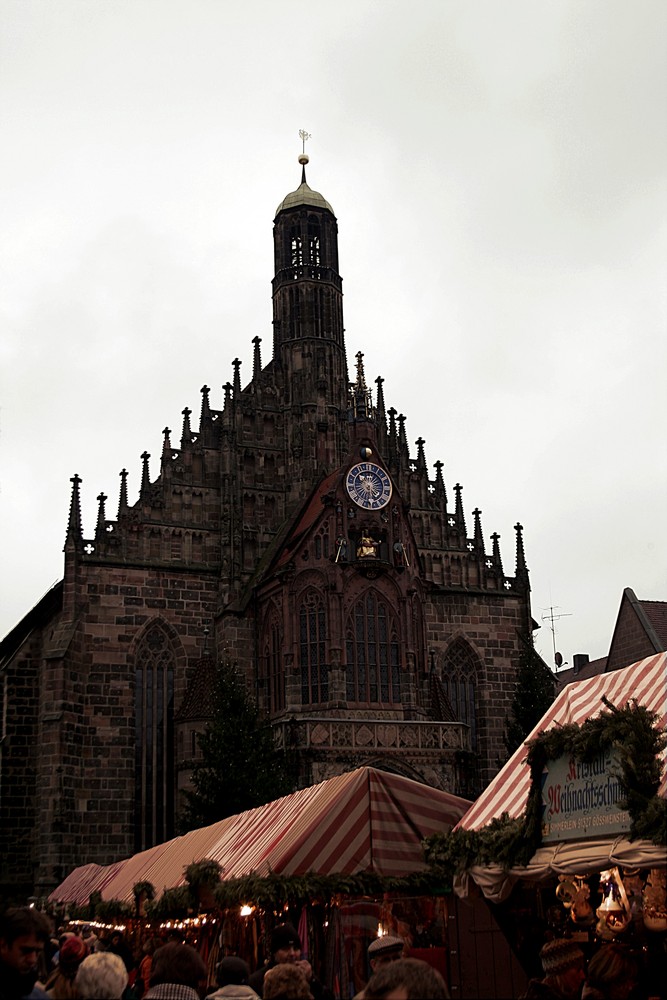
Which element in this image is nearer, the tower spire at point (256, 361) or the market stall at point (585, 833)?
the market stall at point (585, 833)

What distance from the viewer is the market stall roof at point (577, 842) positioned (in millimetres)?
10844

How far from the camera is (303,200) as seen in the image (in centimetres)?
5019

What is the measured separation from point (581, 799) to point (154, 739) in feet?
104

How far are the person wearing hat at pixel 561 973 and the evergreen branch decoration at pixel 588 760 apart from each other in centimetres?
124

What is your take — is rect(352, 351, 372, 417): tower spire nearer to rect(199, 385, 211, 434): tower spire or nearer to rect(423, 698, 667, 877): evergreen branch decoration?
rect(199, 385, 211, 434): tower spire

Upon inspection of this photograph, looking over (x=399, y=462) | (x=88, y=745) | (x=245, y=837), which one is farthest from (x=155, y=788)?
(x=245, y=837)

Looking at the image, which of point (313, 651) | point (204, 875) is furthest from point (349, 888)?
point (313, 651)

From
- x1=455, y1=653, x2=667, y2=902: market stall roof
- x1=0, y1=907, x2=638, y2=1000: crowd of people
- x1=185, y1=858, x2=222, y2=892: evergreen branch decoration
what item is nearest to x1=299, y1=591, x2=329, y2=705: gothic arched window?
x1=185, y1=858, x2=222, y2=892: evergreen branch decoration

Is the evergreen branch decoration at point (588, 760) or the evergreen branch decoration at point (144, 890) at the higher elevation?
the evergreen branch decoration at point (588, 760)

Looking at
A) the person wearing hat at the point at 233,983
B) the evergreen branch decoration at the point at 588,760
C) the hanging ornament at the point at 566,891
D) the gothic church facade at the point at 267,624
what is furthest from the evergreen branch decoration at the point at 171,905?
the gothic church facade at the point at 267,624

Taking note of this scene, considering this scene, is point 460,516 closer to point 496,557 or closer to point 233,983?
point 496,557

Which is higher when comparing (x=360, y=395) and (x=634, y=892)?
(x=360, y=395)

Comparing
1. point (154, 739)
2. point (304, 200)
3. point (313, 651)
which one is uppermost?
point (304, 200)

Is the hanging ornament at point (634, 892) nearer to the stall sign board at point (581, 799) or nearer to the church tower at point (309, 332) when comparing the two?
the stall sign board at point (581, 799)
